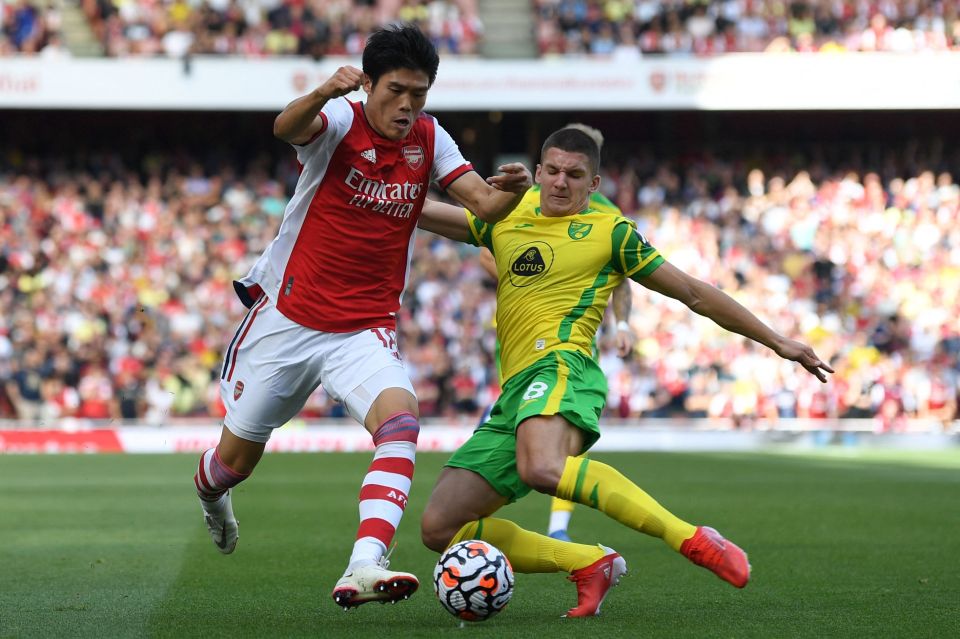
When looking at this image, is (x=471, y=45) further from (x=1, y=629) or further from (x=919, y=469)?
(x=1, y=629)

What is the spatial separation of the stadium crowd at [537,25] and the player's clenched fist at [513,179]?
20446mm

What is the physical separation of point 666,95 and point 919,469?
10.9m

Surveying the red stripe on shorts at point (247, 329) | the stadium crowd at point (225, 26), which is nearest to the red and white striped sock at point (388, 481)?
the red stripe on shorts at point (247, 329)

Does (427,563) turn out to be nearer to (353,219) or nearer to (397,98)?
(353,219)

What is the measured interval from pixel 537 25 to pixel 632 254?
2158 centimetres

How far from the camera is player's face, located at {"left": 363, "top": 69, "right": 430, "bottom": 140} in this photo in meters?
6.17

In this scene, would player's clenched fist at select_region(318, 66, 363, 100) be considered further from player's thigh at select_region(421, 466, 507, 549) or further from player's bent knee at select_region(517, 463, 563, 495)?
player's thigh at select_region(421, 466, 507, 549)

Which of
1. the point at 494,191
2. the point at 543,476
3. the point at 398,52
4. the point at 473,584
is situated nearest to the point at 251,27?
the point at 494,191

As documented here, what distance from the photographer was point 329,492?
47.3 feet

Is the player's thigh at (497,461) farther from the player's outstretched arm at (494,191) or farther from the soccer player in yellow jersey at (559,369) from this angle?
the player's outstretched arm at (494,191)

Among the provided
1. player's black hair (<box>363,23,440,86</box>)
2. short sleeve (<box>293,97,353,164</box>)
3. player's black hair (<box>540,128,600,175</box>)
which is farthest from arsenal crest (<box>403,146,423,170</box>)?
player's black hair (<box>540,128,600,175</box>)

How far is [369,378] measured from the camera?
636cm

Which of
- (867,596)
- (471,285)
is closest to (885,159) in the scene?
(471,285)

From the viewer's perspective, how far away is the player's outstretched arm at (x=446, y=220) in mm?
7141
